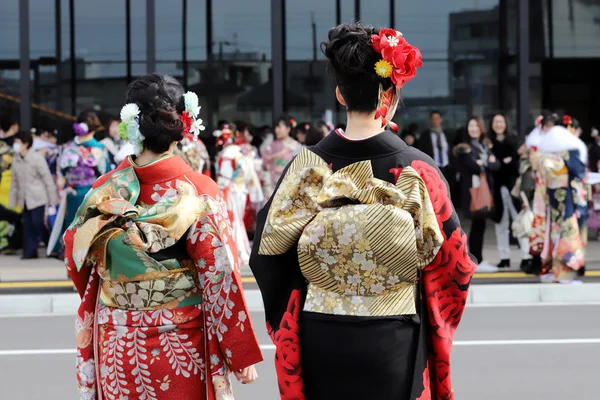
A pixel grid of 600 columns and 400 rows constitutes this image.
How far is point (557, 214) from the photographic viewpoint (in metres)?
9.71

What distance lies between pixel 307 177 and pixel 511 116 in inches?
520

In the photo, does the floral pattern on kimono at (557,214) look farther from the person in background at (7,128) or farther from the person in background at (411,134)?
the person in background at (7,128)

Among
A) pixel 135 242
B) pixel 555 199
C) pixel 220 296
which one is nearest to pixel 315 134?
pixel 555 199

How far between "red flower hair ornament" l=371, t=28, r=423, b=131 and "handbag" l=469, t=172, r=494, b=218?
24.5 feet

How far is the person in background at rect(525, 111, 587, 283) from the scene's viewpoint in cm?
944

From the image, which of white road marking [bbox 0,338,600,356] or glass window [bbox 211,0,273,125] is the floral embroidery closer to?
white road marking [bbox 0,338,600,356]

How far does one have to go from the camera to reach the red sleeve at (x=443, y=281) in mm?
3102

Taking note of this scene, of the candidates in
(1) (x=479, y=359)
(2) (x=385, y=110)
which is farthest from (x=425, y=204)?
(1) (x=479, y=359)

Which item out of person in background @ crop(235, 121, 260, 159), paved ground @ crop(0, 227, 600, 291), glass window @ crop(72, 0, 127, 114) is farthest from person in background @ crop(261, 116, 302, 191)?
glass window @ crop(72, 0, 127, 114)

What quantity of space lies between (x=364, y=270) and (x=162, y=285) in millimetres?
790

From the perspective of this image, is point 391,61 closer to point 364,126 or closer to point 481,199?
point 364,126

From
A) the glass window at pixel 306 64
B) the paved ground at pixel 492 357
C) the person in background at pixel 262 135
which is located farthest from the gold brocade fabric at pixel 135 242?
the glass window at pixel 306 64

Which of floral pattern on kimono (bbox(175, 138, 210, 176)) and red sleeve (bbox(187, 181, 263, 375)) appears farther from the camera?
floral pattern on kimono (bbox(175, 138, 210, 176))

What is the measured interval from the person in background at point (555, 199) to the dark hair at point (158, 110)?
6.47m
